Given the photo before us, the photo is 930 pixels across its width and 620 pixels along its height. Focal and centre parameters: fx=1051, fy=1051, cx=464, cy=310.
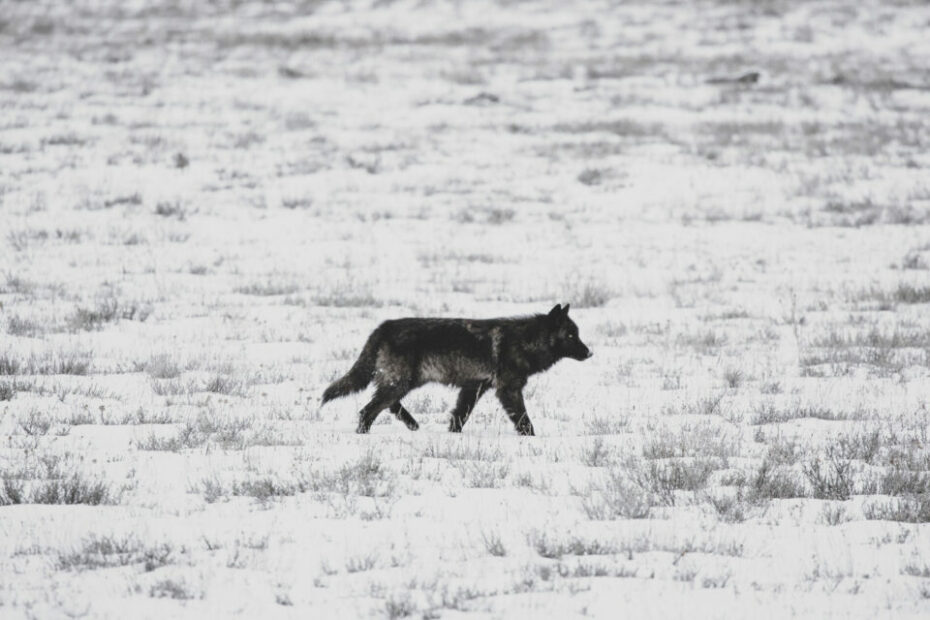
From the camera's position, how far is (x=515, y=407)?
8.23 m

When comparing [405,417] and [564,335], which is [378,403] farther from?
[564,335]

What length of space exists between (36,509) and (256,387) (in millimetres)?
3773

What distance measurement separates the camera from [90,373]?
9.81 metres

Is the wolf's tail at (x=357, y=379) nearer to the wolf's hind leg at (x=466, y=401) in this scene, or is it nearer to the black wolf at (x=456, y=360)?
the black wolf at (x=456, y=360)

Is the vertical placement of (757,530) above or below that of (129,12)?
below

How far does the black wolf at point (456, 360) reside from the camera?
809 centimetres

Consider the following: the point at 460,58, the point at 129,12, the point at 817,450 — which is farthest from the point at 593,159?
the point at 129,12

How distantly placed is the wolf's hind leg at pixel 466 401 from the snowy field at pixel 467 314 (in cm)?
21

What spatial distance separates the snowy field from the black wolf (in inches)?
12.0

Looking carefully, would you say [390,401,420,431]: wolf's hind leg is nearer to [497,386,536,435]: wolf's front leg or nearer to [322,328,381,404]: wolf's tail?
[322,328,381,404]: wolf's tail

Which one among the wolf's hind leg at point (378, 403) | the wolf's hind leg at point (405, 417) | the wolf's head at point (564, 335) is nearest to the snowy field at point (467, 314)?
the wolf's hind leg at point (378, 403)

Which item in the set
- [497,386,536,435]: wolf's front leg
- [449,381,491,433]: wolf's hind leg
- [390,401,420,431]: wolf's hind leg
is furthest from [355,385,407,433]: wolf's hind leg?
[497,386,536,435]: wolf's front leg

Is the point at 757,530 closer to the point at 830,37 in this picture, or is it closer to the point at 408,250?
the point at 408,250

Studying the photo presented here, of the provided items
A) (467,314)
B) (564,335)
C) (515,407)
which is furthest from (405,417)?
(467,314)
